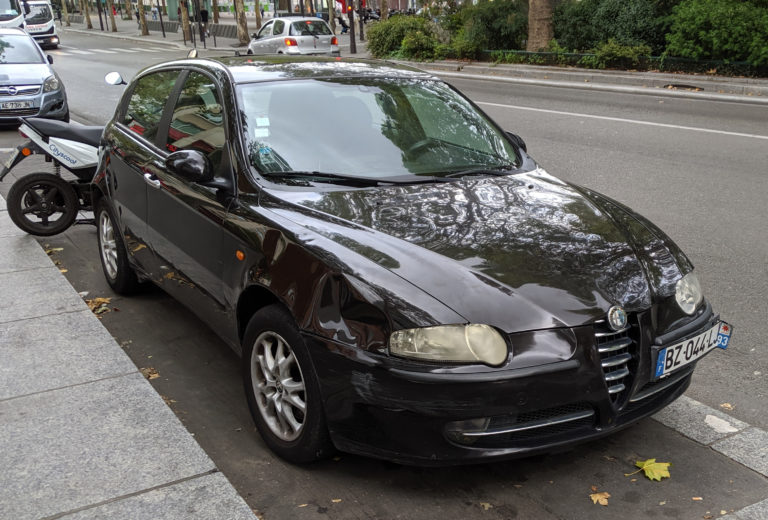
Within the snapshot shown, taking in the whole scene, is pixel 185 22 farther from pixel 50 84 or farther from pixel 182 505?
pixel 182 505

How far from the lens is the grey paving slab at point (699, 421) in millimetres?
3666

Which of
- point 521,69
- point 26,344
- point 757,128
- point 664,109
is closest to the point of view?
point 26,344

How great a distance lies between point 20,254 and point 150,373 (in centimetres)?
293

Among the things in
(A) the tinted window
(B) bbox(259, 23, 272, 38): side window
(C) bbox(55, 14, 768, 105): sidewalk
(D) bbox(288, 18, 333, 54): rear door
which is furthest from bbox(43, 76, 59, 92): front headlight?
(B) bbox(259, 23, 272, 38): side window

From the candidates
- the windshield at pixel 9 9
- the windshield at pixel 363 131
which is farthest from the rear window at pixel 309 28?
the windshield at pixel 363 131

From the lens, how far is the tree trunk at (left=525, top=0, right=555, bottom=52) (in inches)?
887

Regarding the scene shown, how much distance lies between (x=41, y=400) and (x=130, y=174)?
5.42ft

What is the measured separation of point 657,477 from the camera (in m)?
3.30

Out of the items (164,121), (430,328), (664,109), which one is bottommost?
(664,109)

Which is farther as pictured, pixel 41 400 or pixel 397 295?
pixel 41 400

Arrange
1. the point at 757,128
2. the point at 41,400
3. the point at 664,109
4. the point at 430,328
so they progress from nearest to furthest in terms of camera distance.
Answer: the point at 430,328 → the point at 41,400 → the point at 757,128 → the point at 664,109

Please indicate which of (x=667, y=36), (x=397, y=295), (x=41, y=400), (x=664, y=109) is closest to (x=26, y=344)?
(x=41, y=400)

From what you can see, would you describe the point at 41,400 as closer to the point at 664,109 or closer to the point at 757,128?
the point at 757,128

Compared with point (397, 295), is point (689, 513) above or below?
below
